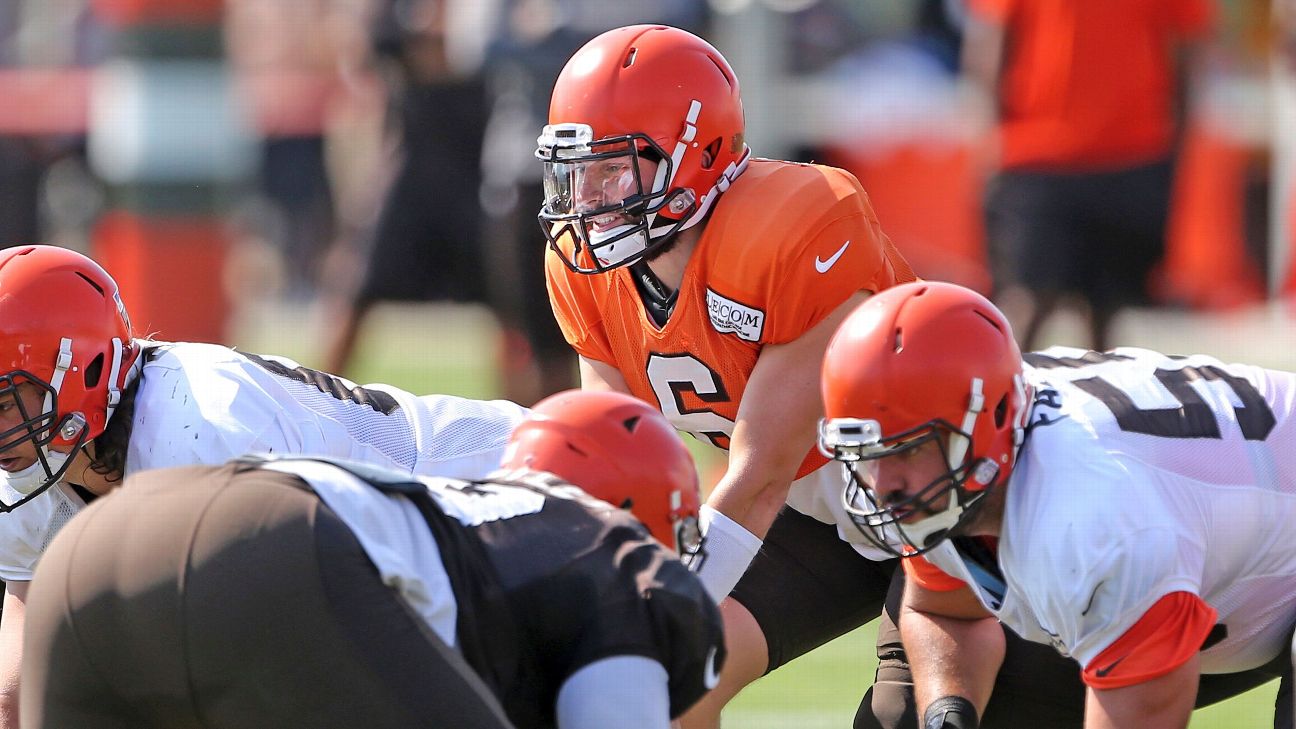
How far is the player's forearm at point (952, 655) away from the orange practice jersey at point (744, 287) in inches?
17.2

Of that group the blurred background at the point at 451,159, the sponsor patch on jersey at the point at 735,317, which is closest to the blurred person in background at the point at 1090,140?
the blurred background at the point at 451,159

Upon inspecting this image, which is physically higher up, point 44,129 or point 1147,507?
point 1147,507

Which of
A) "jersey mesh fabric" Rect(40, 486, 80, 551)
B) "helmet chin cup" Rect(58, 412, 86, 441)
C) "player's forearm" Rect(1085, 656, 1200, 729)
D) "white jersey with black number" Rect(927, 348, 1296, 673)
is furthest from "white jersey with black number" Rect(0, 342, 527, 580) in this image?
"player's forearm" Rect(1085, 656, 1200, 729)

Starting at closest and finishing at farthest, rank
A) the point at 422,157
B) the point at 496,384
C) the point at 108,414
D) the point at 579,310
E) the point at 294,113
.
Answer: the point at 108,414, the point at 579,310, the point at 422,157, the point at 496,384, the point at 294,113

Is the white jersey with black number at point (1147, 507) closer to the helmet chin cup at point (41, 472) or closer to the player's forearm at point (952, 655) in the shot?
the player's forearm at point (952, 655)

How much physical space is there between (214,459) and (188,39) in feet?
24.6

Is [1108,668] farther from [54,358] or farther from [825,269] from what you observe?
[54,358]

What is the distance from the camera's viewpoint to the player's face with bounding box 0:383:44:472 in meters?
3.95

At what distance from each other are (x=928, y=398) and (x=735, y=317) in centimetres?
77

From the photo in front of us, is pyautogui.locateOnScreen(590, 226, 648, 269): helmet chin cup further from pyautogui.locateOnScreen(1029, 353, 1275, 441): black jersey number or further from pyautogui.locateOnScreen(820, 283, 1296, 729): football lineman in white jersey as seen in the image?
pyautogui.locateOnScreen(1029, 353, 1275, 441): black jersey number

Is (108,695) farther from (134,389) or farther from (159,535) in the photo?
(134,389)

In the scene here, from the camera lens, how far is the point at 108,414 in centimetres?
406

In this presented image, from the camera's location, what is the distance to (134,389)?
4125mm

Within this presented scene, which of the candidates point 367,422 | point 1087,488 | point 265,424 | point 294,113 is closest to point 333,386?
point 367,422
